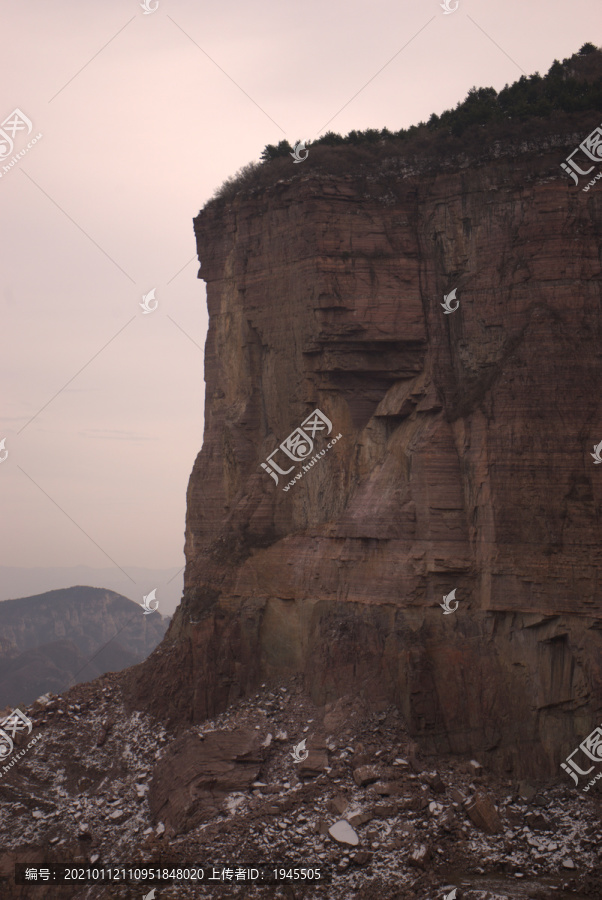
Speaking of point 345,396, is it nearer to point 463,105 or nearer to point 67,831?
point 463,105

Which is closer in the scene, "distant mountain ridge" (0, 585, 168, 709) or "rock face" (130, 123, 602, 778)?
"rock face" (130, 123, 602, 778)

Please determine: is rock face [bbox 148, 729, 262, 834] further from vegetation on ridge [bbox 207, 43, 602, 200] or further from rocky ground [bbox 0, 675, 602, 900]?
vegetation on ridge [bbox 207, 43, 602, 200]

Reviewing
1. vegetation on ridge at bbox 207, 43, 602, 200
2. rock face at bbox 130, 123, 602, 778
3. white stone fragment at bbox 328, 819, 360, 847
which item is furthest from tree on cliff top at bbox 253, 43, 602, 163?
white stone fragment at bbox 328, 819, 360, 847

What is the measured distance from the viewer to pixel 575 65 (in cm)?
3625

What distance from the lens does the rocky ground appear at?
2352 cm
